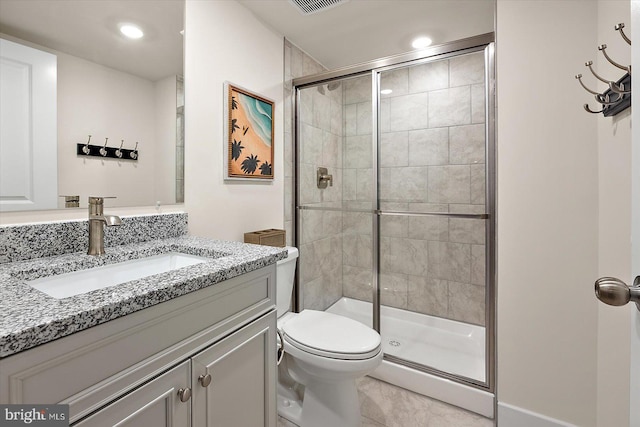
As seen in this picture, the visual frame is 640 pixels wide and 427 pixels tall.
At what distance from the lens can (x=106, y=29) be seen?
1195 mm

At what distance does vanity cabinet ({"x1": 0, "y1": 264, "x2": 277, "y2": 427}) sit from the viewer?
0.55m

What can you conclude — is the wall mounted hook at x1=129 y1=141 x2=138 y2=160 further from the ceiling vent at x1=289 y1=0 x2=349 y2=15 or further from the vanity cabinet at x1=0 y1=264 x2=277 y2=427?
the ceiling vent at x1=289 y1=0 x2=349 y2=15

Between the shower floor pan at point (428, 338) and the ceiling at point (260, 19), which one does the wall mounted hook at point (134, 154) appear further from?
the shower floor pan at point (428, 338)

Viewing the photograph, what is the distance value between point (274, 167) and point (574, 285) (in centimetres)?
174

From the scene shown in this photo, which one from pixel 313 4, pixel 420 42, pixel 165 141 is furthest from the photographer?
pixel 420 42

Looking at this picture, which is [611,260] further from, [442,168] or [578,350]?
[442,168]

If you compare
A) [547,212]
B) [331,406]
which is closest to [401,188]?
[547,212]

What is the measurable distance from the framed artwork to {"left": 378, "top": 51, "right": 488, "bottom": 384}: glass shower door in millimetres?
751

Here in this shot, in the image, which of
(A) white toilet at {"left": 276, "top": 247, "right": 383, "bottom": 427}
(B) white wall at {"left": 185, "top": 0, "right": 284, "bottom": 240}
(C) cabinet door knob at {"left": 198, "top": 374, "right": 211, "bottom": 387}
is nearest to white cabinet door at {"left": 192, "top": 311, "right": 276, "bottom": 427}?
(C) cabinet door knob at {"left": 198, "top": 374, "right": 211, "bottom": 387}

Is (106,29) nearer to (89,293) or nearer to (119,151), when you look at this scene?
(119,151)

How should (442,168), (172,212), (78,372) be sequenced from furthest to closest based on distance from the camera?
(442,168)
(172,212)
(78,372)

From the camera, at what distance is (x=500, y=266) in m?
1.50

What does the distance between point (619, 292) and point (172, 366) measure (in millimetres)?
896

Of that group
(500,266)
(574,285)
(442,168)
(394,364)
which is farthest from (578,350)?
(442,168)
